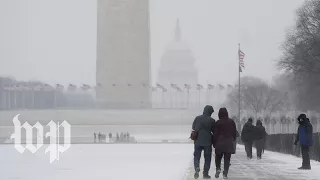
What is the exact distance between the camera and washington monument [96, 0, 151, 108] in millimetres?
91875

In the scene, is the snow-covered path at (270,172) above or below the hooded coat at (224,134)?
below

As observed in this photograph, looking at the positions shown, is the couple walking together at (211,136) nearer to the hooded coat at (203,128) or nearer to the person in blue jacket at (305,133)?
the hooded coat at (203,128)

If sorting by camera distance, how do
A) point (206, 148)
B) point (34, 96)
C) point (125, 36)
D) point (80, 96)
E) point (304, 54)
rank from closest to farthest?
point (206, 148), point (304, 54), point (125, 36), point (34, 96), point (80, 96)

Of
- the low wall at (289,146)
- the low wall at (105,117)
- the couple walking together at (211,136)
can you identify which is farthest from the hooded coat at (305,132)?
the low wall at (105,117)

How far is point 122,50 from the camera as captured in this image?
93.6 meters

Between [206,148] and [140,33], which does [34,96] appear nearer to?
[140,33]

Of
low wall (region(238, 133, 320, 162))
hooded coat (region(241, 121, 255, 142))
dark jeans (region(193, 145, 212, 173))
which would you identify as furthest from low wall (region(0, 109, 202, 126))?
dark jeans (region(193, 145, 212, 173))

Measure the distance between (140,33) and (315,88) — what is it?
40082 mm

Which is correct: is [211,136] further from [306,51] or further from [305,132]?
[306,51]

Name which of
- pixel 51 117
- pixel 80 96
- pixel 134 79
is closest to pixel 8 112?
pixel 51 117

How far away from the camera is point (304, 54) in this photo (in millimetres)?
52719

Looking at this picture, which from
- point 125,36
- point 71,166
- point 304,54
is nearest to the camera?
point 71,166

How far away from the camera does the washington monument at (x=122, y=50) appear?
91875 mm

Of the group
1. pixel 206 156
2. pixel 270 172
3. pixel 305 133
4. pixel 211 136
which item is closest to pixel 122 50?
pixel 305 133
